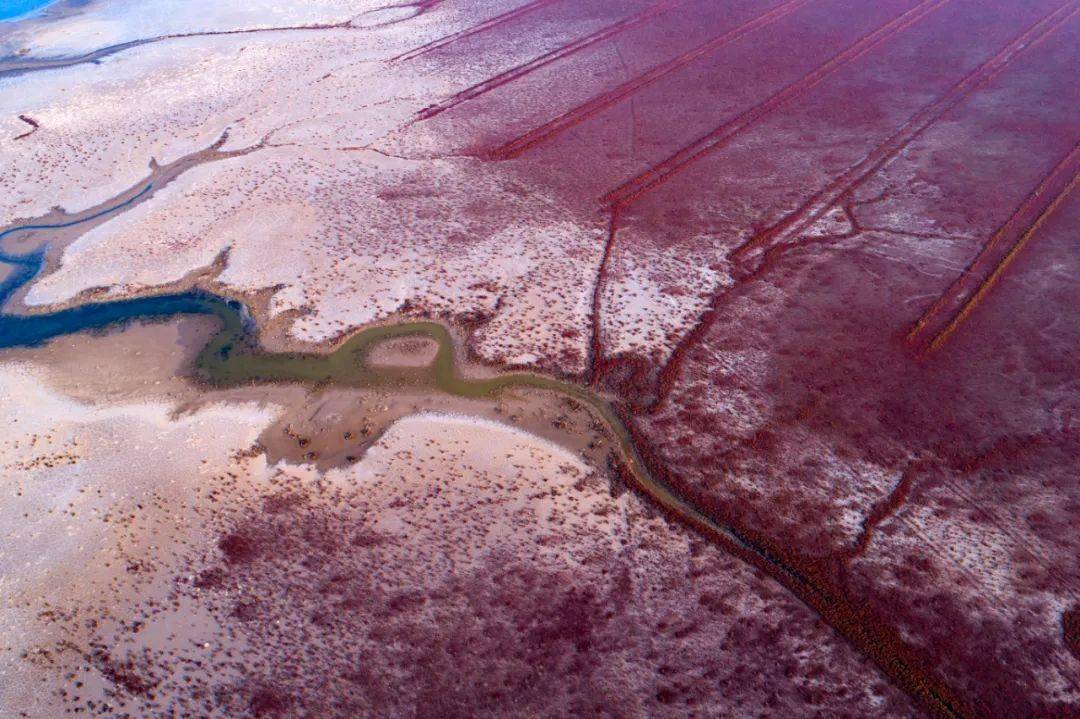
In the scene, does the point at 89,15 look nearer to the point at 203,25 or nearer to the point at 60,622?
the point at 203,25

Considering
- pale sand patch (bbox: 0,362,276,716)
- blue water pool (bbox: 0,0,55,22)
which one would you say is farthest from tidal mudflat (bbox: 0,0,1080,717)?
blue water pool (bbox: 0,0,55,22)

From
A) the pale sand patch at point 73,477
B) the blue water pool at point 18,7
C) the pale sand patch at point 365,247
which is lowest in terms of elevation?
the pale sand patch at point 73,477

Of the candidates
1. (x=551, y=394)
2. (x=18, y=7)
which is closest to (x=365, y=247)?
(x=551, y=394)

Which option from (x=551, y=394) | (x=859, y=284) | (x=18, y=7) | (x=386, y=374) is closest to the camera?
(x=551, y=394)

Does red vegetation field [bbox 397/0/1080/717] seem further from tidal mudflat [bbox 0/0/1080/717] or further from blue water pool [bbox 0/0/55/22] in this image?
blue water pool [bbox 0/0/55/22]

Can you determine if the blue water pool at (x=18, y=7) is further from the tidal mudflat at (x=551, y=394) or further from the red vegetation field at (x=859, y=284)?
the red vegetation field at (x=859, y=284)

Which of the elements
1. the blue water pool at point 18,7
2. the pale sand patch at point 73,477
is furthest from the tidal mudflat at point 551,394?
the blue water pool at point 18,7

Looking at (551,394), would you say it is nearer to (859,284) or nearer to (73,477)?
(859,284)

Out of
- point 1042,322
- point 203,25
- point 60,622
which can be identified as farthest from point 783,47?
point 60,622
